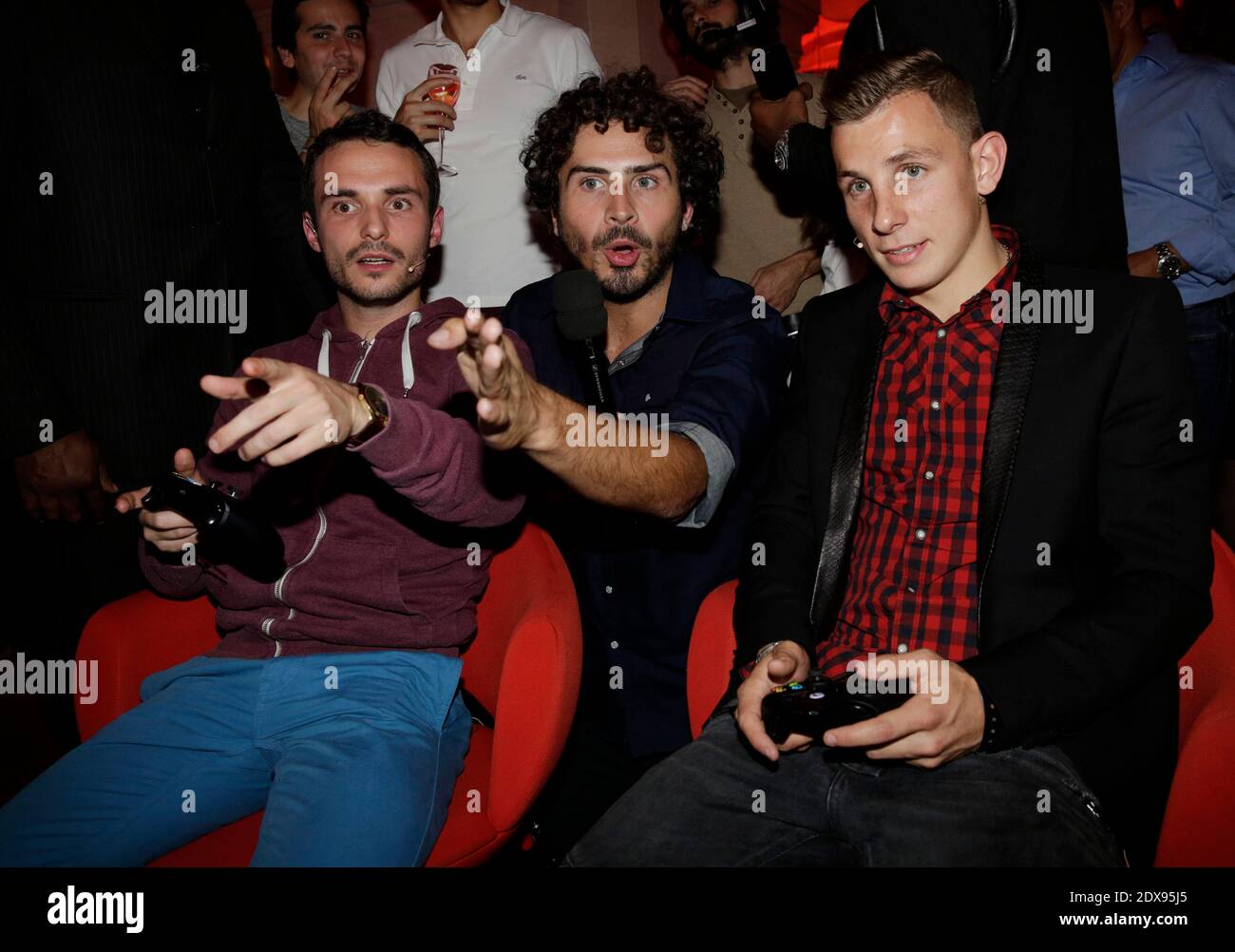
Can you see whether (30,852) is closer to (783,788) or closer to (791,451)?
(783,788)

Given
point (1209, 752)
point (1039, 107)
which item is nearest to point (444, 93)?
point (1039, 107)

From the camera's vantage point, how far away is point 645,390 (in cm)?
240

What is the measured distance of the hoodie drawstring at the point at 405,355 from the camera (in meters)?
2.25

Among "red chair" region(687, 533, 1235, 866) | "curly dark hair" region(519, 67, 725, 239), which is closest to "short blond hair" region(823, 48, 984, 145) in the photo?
"curly dark hair" region(519, 67, 725, 239)

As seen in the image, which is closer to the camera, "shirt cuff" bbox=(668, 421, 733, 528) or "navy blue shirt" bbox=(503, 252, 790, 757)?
"shirt cuff" bbox=(668, 421, 733, 528)

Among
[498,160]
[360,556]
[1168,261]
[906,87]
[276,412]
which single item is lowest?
[360,556]

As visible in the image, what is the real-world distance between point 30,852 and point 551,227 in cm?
208

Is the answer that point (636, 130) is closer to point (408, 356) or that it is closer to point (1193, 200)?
point (408, 356)

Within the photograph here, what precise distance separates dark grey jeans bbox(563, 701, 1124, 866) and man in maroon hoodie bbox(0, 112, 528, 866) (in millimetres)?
457

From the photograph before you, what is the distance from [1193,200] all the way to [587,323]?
89.6 inches

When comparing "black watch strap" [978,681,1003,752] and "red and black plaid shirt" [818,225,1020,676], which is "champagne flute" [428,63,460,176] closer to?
"red and black plaid shirt" [818,225,1020,676]

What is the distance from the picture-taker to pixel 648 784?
A: 1.81 meters

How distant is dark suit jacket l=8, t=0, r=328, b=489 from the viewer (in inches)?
98.7

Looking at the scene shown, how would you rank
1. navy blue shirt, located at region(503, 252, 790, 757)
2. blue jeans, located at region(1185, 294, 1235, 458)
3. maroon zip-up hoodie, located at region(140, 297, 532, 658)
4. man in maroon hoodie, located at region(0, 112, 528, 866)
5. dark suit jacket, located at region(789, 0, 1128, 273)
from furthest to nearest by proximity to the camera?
blue jeans, located at region(1185, 294, 1235, 458), navy blue shirt, located at region(503, 252, 790, 757), dark suit jacket, located at region(789, 0, 1128, 273), maroon zip-up hoodie, located at region(140, 297, 532, 658), man in maroon hoodie, located at region(0, 112, 528, 866)
